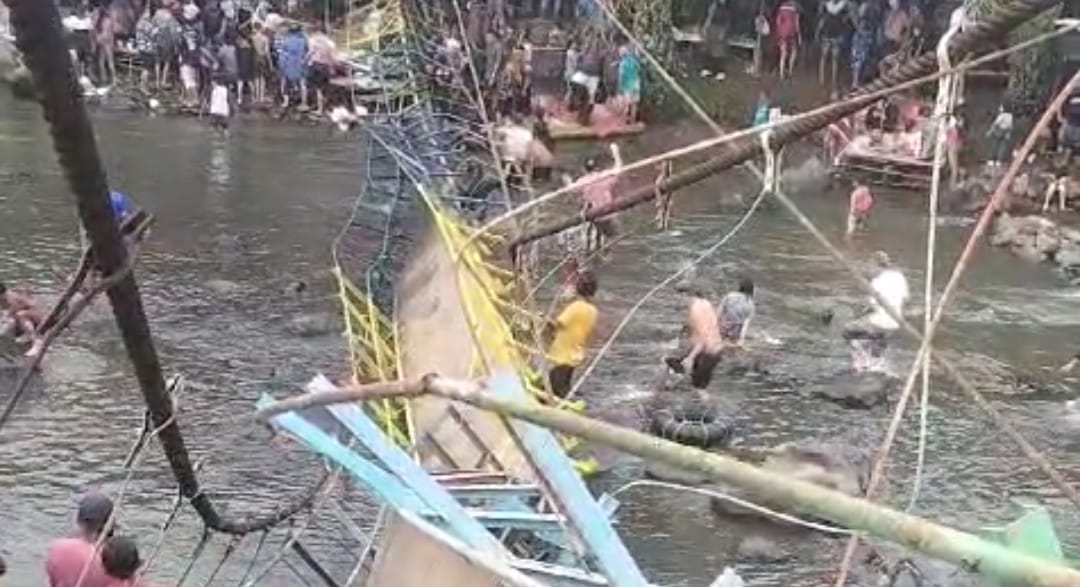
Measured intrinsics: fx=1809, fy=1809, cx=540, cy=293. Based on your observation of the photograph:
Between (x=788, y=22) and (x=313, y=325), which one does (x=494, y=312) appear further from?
(x=788, y=22)

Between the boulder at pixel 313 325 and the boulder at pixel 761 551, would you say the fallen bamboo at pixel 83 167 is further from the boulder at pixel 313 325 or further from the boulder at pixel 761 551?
the boulder at pixel 313 325

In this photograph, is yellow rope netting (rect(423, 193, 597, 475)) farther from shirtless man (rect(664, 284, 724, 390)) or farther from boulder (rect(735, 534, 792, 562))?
shirtless man (rect(664, 284, 724, 390))

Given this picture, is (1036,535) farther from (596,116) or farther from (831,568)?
(596,116)

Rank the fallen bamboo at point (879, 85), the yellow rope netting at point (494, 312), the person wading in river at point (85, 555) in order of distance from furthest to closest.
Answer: the yellow rope netting at point (494, 312)
the person wading in river at point (85, 555)
the fallen bamboo at point (879, 85)

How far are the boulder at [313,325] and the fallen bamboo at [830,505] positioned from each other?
1273 centimetres

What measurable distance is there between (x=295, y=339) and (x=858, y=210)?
9.20 metres

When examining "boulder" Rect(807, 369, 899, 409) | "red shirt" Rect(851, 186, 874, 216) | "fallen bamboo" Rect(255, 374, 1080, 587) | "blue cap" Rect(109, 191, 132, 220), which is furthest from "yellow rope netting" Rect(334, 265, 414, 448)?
"red shirt" Rect(851, 186, 874, 216)

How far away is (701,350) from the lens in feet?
48.5

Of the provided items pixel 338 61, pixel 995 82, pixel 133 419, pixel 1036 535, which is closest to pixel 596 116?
pixel 338 61

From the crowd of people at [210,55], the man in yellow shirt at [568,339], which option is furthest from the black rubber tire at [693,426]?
the crowd of people at [210,55]

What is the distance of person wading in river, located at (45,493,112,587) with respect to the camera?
26.2 feet

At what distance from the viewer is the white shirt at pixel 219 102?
26531 mm

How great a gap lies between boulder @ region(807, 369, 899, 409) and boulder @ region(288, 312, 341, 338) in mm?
4380

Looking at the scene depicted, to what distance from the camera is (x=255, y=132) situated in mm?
26891
